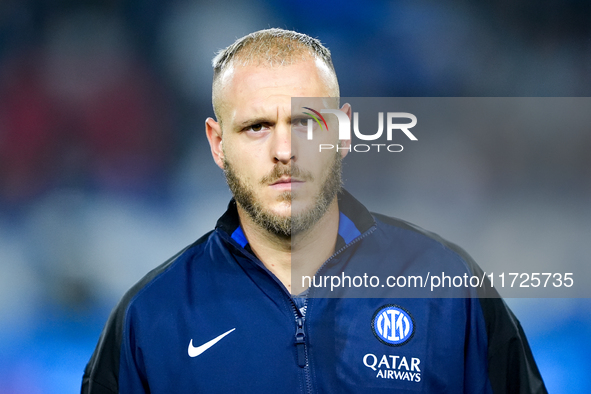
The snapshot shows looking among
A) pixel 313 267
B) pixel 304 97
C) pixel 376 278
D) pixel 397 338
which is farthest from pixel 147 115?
pixel 397 338

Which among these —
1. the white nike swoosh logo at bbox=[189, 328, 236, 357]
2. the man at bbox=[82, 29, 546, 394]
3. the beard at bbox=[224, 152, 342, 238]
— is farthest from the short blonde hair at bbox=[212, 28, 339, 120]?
the white nike swoosh logo at bbox=[189, 328, 236, 357]

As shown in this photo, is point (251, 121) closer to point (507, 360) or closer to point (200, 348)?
point (200, 348)

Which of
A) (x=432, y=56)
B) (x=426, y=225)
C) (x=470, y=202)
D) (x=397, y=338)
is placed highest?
(x=432, y=56)

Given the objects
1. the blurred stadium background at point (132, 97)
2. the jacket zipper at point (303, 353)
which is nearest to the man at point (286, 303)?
the jacket zipper at point (303, 353)

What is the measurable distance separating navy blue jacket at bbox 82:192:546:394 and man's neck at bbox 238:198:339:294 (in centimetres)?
4

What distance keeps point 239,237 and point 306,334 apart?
35cm

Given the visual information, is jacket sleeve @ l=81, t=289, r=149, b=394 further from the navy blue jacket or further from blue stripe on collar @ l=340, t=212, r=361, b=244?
blue stripe on collar @ l=340, t=212, r=361, b=244

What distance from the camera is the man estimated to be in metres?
1.31

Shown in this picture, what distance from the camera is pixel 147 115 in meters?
2.20

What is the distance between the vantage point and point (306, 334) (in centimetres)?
130

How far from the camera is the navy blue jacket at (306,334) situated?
1300 mm

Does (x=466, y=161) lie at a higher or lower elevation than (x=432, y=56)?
lower

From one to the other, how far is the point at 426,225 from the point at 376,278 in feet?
1.15

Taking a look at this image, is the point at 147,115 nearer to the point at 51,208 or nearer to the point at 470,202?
the point at 51,208
